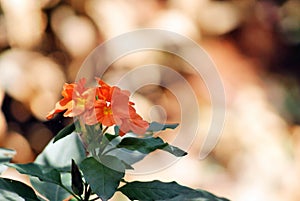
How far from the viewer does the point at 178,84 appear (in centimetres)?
217

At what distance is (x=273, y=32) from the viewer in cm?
234

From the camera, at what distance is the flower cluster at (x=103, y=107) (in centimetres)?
72

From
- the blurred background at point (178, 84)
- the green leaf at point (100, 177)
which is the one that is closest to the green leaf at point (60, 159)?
the green leaf at point (100, 177)

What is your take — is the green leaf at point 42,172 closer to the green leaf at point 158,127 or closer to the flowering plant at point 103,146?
the flowering plant at point 103,146

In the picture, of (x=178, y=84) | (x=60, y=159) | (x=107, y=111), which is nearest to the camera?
(x=107, y=111)

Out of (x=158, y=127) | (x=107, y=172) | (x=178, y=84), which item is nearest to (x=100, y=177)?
(x=107, y=172)

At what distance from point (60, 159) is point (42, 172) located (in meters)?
0.10

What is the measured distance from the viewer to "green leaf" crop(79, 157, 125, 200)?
715mm

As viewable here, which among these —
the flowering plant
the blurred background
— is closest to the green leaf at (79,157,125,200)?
the flowering plant

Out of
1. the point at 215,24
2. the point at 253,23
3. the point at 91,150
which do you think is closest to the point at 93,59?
the point at 215,24

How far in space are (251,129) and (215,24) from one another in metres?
0.36

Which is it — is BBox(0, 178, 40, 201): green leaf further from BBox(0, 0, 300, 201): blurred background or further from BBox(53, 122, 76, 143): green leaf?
BBox(0, 0, 300, 201): blurred background

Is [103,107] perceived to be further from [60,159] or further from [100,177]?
[60,159]

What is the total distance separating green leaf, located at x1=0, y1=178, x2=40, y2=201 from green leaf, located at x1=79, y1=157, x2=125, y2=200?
0.29 feet
